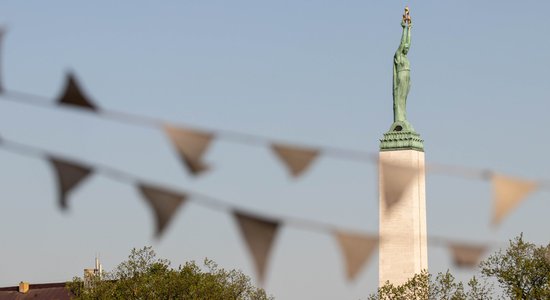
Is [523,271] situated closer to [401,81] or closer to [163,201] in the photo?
[401,81]

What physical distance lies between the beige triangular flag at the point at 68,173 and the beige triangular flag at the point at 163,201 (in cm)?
70

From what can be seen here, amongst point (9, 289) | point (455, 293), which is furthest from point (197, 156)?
point (9, 289)

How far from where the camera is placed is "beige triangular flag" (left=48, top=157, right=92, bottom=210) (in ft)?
60.6

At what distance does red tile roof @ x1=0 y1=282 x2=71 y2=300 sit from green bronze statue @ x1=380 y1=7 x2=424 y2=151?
3146 cm

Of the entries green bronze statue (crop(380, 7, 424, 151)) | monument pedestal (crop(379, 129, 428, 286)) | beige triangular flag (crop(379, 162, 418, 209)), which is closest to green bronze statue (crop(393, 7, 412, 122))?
green bronze statue (crop(380, 7, 424, 151))

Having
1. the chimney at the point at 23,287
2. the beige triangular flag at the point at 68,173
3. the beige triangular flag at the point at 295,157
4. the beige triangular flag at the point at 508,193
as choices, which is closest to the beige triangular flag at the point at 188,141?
the beige triangular flag at the point at 295,157

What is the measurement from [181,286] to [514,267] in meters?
20.6

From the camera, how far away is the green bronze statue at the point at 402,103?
9819 centimetres

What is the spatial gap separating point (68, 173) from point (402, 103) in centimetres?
8399

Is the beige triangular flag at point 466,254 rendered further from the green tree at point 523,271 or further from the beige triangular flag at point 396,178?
the green tree at point 523,271

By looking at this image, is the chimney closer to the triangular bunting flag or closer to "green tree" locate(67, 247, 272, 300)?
"green tree" locate(67, 247, 272, 300)

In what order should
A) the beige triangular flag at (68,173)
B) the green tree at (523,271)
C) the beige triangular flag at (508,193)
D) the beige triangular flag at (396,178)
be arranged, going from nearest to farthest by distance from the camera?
the beige triangular flag at (508,193), the beige triangular flag at (68,173), the beige triangular flag at (396,178), the green tree at (523,271)

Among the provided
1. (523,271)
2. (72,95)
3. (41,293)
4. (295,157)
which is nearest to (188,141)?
(295,157)

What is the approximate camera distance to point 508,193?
1838 cm
